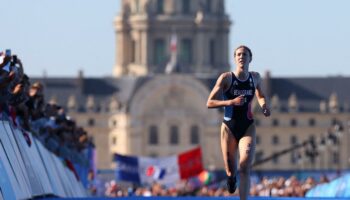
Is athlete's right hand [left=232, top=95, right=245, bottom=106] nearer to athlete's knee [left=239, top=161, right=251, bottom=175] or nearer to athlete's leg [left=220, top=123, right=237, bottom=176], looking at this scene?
athlete's leg [left=220, top=123, right=237, bottom=176]

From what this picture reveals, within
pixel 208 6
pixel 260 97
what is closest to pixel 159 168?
pixel 260 97

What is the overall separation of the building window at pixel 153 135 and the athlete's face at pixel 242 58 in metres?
143

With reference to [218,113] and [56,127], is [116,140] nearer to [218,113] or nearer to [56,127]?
[218,113]

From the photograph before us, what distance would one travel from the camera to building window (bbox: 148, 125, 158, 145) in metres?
160

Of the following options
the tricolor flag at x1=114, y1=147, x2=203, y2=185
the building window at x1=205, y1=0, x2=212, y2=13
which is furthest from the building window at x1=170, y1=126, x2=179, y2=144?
the tricolor flag at x1=114, y1=147, x2=203, y2=185

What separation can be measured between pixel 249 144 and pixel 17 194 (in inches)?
97.0

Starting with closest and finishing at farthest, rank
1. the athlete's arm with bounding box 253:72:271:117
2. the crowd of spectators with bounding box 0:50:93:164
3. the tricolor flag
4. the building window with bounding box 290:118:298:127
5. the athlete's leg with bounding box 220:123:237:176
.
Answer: the athlete's arm with bounding box 253:72:271:117 < the athlete's leg with bounding box 220:123:237:176 < the crowd of spectators with bounding box 0:50:93:164 < the tricolor flag < the building window with bounding box 290:118:298:127

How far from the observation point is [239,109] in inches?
657

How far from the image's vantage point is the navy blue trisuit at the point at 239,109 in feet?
54.4

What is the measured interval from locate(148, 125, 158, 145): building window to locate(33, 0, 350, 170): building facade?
8cm

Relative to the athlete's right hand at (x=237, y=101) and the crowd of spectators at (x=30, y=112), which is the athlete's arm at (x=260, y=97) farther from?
the crowd of spectators at (x=30, y=112)

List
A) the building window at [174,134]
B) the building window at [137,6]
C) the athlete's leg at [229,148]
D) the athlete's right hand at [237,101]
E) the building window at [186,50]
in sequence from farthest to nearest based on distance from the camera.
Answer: the building window at [137,6]
the building window at [186,50]
the building window at [174,134]
the athlete's leg at [229,148]
the athlete's right hand at [237,101]

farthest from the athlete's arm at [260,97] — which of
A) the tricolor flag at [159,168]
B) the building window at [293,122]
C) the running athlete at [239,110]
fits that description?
the building window at [293,122]

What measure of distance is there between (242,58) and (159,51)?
530 feet
